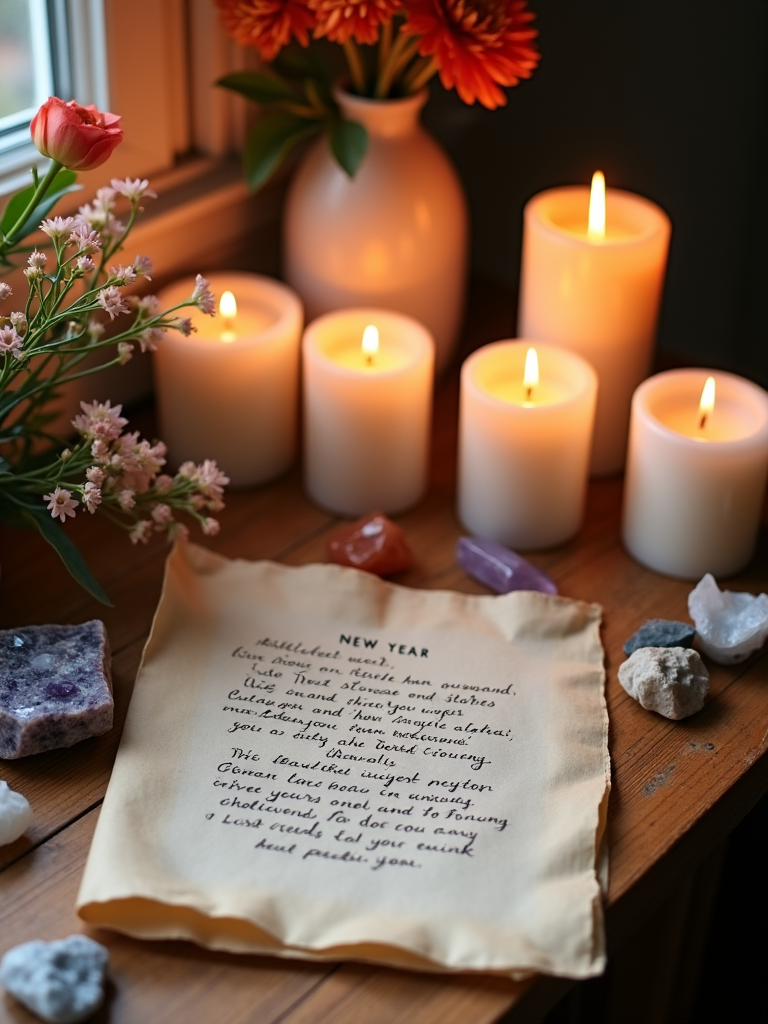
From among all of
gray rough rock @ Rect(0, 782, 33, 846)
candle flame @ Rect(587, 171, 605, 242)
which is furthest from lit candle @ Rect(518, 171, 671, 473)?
gray rough rock @ Rect(0, 782, 33, 846)

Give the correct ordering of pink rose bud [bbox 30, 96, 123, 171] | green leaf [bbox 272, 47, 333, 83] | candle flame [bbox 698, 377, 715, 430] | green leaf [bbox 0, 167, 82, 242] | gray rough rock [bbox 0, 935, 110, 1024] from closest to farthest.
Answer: gray rough rock [bbox 0, 935, 110, 1024] < pink rose bud [bbox 30, 96, 123, 171] < green leaf [bbox 0, 167, 82, 242] < candle flame [bbox 698, 377, 715, 430] < green leaf [bbox 272, 47, 333, 83]

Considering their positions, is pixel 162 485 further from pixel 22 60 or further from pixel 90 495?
pixel 22 60

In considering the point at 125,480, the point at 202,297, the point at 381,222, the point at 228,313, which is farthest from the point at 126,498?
the point at 381,222

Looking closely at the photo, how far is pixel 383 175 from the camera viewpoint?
97 centimetres

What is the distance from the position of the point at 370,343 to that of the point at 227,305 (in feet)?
0.36

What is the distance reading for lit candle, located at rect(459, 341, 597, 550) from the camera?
2.89 feet

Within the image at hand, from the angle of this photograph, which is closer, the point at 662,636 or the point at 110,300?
the point at 110,300

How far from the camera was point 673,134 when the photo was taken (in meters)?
1.07

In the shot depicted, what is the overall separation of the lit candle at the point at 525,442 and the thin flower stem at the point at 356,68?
23 cm

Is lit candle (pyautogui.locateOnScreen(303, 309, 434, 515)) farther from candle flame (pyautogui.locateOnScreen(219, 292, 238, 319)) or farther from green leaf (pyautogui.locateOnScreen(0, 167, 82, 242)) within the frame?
green leaf (pyautogui.locateOnScreen(0, 167, 82, 242))

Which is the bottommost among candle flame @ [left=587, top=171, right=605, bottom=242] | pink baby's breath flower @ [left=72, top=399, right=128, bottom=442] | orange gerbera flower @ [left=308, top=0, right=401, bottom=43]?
pink baby's breath flower @ [left=72, top=399, right=128, bottom=442]

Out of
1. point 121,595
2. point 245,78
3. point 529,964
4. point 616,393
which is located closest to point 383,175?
point 245,78

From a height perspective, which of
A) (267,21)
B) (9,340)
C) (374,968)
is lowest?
(374,968)

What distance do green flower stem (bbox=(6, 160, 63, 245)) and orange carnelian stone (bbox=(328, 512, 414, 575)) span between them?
0.97ft
